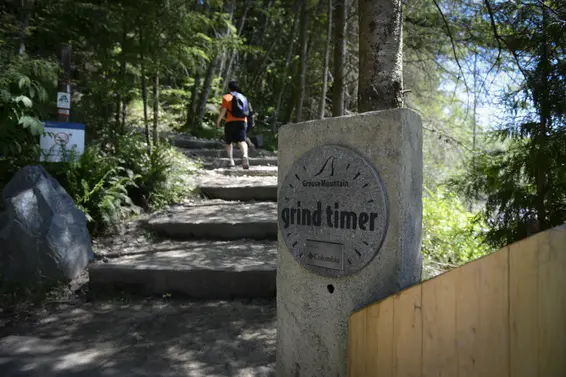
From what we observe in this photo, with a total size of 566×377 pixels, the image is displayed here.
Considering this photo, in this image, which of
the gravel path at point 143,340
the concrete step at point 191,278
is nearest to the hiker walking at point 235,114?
the concrete step at point 191,278

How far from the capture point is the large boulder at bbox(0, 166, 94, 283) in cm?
384

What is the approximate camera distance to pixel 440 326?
1.71 metres

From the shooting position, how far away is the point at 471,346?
162 centimetres

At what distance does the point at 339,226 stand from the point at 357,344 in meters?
0.61

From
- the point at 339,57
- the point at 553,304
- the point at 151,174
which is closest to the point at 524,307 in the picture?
the point at 553,304

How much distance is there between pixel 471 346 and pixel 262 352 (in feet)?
5.65

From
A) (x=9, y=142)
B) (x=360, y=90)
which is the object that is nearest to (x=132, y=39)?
(x=9, y=142)

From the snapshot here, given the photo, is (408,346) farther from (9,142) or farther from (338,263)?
(9,142)


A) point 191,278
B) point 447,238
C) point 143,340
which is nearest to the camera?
point 143,340

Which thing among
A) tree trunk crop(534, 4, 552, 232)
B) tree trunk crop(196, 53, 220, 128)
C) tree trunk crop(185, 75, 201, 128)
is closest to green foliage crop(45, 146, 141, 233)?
tree trunk crop(534, 4, 552, 232)

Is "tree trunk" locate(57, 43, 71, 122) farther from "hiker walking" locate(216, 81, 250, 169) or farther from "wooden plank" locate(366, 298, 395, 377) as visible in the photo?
"wooden plank" locate(366, 298, 395, 377)

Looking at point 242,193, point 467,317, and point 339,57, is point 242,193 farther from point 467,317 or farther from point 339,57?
point 467,317

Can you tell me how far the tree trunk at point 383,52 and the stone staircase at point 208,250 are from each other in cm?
187

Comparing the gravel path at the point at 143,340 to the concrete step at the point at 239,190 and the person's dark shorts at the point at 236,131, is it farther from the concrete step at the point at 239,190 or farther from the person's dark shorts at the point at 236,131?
the person's dark shorts at the point at 236,131
